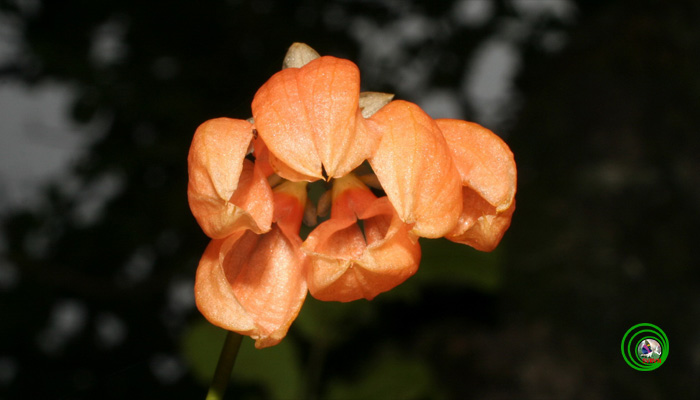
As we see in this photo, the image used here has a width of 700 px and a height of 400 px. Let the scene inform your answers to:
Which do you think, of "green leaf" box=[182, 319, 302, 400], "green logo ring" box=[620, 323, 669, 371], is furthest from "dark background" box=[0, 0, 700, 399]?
"green logo ring" box=[620, 323, 669, 371]

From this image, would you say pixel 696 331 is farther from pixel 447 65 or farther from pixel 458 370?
pixel 447 65

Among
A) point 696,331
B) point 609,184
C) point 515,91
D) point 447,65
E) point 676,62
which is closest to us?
point 696,331

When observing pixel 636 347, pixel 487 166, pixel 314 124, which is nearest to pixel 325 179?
pixel 314 124

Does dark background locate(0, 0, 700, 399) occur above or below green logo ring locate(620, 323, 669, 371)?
below

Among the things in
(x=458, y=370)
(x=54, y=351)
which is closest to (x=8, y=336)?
(x=54, y=351)

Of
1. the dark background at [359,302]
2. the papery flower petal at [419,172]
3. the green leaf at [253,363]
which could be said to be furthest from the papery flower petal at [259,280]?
the dark background at [359,302]

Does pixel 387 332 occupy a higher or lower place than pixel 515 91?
lower

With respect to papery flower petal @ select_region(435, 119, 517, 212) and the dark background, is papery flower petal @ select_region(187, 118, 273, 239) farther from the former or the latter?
the dark background

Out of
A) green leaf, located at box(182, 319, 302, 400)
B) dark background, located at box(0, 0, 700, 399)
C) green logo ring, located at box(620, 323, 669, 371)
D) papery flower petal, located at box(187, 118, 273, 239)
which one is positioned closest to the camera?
papery flower petal, located at box(187, 118, 273, 239)
